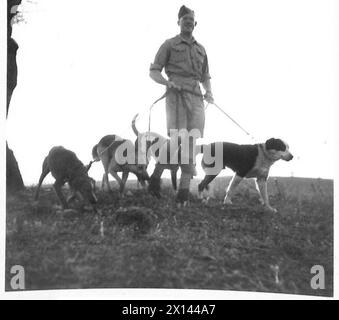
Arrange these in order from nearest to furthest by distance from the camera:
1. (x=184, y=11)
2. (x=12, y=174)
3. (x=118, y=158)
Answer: (x=184, y=11), (x=12, y=174), (x=118, y=158)

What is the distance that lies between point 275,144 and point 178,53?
161 centimetres

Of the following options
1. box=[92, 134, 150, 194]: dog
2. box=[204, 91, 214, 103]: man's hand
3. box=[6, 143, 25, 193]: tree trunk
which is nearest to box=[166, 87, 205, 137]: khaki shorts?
box=[204, 91, 214, 103]: man's hand

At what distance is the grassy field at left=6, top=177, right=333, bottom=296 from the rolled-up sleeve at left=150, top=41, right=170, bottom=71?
1486 millimetres

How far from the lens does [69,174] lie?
7836mm

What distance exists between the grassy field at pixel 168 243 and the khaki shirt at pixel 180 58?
1.44 m

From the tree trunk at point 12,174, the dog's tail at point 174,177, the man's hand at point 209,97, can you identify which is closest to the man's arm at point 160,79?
the man's hand at point 209,97

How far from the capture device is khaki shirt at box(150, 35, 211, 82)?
784cm

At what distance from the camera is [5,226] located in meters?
7.50

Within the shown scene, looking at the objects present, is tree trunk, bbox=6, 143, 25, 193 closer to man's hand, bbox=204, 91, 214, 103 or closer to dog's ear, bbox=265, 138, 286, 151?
man's hand, bbox=204, 91, 214, 103

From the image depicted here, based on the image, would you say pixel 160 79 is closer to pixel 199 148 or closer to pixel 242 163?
pixel 199 148

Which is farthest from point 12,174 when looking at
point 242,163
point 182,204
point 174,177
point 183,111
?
point 242,163

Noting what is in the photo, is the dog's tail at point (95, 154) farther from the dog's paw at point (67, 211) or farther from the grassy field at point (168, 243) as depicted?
the dog's paw at point (67, 211)

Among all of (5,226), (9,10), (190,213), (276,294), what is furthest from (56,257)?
(9,10)
